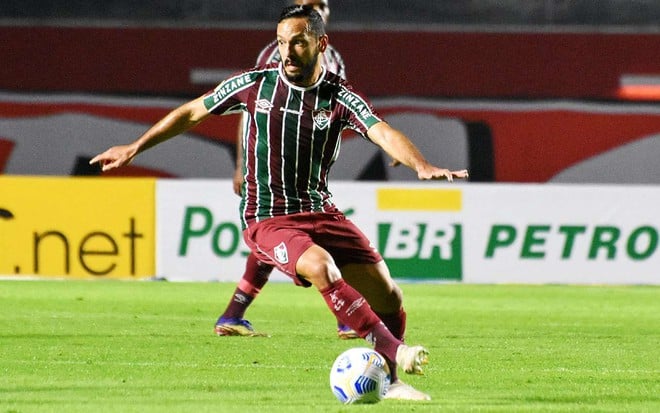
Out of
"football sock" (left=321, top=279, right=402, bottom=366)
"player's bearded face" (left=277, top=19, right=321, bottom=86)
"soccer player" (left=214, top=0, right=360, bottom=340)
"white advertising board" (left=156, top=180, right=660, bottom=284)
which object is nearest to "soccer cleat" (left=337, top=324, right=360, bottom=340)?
"soccer player" (left=214, top=0, right=360, bottom=340)

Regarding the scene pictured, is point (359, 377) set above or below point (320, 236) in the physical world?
below

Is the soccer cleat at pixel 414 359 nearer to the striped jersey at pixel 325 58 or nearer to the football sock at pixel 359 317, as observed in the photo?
the football sock at pixel 359 317

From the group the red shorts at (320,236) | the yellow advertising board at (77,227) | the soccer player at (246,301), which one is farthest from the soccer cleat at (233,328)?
the yellow advertising board at (77,227)

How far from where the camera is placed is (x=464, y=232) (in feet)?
47.9

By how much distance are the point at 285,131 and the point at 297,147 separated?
93 millimetres

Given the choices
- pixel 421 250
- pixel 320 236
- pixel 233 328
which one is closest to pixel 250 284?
pixel 233 328

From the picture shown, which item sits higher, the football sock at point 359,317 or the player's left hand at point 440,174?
the player's left hand at point 440,174

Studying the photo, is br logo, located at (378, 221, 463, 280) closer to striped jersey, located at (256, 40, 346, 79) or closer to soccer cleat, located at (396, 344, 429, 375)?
striped jersey, located at (256, 40, 346, 79)

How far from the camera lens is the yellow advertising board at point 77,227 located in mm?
14320

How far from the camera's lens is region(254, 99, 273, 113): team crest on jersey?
23.0 ft

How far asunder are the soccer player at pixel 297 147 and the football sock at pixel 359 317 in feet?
1.18

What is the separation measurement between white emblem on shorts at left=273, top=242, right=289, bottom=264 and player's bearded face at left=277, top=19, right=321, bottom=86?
78cm

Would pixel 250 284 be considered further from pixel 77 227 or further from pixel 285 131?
pixel 77 227

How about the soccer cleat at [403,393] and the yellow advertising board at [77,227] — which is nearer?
the soccer cleat at [403,393]
